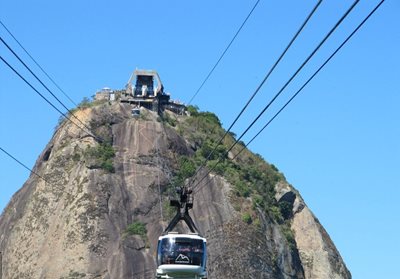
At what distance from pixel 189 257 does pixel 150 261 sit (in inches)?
2754

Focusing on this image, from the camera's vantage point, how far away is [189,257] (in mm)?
46500

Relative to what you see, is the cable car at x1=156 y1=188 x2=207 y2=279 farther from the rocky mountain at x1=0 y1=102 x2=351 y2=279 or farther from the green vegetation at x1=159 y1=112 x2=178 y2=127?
the green vegetation at x1=159 y1=112 x2=178 y2=127

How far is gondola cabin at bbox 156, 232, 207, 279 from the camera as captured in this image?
4656 centimetres

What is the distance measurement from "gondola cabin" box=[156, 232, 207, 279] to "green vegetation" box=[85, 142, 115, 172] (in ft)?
261

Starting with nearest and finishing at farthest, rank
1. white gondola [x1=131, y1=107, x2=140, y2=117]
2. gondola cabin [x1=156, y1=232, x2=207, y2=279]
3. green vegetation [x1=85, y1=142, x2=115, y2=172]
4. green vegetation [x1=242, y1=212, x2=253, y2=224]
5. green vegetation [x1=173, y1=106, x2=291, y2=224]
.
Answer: gondola cabin [x1=156, y1=232, x2=207, y2=279] < green vegetation [x1=242, y1=212, x2=253, y2=224] < green vegetation [x1=85, y1=142, x2=115, y2=172] < green vegetation [x1=173, y1=106, x2=291, y2=224] < white gondola [x1=131, y1=107, x2=140, y2=117]

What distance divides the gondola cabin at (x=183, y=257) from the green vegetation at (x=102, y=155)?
7962cm

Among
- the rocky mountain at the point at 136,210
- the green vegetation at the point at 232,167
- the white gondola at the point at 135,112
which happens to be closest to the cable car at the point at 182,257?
the rocky mountain at the point at 136,210

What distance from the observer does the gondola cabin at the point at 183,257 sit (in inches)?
1833

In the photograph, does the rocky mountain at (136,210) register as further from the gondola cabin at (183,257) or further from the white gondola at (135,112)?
the gondola cabin at (183,257)

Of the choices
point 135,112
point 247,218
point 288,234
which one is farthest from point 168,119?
point 288,234

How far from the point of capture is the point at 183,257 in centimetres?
4650

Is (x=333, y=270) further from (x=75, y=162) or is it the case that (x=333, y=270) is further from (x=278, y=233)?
(x=75, y=162)

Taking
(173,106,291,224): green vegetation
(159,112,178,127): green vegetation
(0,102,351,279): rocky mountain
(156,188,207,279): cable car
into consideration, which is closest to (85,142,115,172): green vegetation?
(0,102,351,279): rocky mountain

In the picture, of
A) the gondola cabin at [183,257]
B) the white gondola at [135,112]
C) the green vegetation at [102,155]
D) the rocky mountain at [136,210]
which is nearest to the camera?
the gondola cabin at [183,257]
